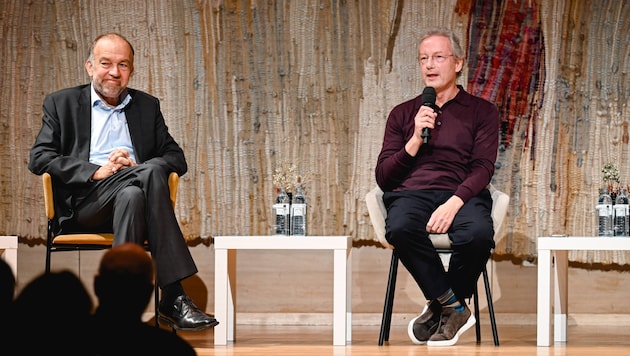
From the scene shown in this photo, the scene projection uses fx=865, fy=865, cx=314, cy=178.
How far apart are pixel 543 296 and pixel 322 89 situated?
1722mm

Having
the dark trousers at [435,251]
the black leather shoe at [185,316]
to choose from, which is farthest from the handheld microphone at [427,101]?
the black leather shoe at [185,316]

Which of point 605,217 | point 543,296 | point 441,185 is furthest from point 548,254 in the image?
point 441,185

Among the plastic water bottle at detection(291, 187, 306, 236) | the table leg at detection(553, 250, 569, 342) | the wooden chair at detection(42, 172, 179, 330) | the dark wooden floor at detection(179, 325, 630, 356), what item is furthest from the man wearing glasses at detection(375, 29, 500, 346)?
the wooden chair at detection(42, 172, 179, 330)

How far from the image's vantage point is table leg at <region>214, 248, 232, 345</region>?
3686 millimetres

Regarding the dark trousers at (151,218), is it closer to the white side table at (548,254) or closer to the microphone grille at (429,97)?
the microphone grille at (429,97)

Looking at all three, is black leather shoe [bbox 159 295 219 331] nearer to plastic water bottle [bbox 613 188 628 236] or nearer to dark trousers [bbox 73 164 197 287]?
dark trousers [bbox 73 164 197 287]

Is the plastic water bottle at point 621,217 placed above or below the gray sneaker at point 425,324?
above

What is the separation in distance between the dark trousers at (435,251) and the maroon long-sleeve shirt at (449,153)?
18 cm

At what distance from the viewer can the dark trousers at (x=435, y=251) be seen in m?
3.59

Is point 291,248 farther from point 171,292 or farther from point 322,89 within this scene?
point 322,89

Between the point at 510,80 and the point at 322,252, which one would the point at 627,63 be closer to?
the point at 510,80

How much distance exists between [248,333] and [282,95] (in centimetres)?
131

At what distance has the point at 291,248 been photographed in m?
3.68

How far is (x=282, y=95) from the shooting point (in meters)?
4.72
